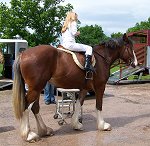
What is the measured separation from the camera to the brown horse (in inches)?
273

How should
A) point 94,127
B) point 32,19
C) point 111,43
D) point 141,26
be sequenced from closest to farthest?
1. point 94,127
2. point 111,43
3. point 32,19
4. point 141,26

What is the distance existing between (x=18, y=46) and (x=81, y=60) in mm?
8210

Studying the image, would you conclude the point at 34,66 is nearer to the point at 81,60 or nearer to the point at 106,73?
the point at 81,60

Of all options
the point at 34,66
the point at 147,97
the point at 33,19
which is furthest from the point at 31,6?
the point at 34,66

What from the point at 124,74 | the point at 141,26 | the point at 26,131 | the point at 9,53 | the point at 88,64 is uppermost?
the point at 141,26

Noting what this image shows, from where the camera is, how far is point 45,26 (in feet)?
103

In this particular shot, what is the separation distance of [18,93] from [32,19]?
81.8 ft

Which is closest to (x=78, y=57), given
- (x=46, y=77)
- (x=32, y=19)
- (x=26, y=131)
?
(x=46, y=77)

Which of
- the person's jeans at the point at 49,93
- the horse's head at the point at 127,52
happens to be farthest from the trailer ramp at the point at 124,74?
the horse's head at the point at 127,52

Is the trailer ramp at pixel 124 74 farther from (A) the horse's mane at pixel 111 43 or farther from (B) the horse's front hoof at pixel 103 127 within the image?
(B) the horse's front hoof at pixel 103 127

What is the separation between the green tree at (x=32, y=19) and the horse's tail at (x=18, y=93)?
2361cm

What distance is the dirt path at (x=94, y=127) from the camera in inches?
271

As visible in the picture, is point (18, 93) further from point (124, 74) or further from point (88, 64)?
point (124, 74)

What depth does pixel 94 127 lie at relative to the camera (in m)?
8.20
